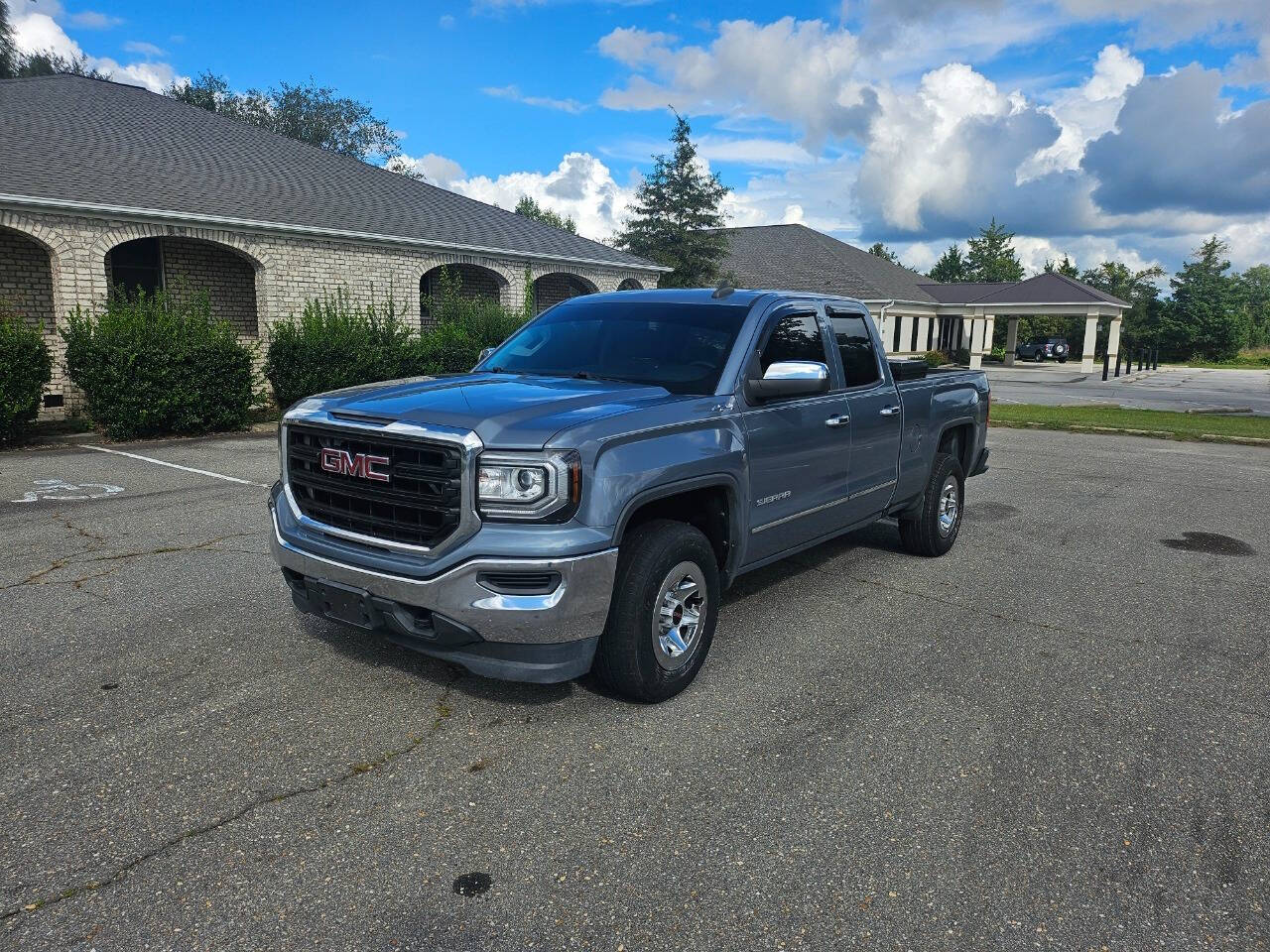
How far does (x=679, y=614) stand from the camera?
4117 millimetres

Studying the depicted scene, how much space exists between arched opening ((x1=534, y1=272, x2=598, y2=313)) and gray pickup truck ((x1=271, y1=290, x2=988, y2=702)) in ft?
71.0

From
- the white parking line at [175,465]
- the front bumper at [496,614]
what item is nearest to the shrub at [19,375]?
the white parking line at [175,465]

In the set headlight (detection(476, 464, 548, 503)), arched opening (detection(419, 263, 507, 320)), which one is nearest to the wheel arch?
headlight (detection(476, 464, 548, 503))

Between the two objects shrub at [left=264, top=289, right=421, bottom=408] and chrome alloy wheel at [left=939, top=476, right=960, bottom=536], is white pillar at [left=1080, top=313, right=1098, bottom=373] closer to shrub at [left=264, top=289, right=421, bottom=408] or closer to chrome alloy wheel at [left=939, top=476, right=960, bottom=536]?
shrub at [left=264, top=289, right=421, bottom=408]

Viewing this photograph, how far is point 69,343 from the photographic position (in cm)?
1337

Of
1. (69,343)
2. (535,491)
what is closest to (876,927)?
(535,491)

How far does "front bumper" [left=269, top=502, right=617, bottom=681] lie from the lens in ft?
11.3

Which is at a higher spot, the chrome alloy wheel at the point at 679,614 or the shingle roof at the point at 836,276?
the shingle roof at the point at 836,276

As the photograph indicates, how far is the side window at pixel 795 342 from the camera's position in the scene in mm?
4898

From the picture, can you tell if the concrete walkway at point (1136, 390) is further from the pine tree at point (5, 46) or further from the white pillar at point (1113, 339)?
the pine tree at point (5, 46)

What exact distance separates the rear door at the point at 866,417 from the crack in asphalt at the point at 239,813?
2.83 meters

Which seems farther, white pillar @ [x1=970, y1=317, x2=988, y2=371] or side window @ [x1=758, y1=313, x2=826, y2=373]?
white pillar @ [x1=970, y1=317, x2=988, y2=371]

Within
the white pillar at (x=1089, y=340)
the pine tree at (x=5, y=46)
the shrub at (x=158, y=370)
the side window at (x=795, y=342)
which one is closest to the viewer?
the side window at (x=795, y=342)

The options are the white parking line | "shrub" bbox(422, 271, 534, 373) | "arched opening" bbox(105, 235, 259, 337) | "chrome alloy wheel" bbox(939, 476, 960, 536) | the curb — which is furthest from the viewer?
"shrub" bbox(422, 271, 534, 373)
